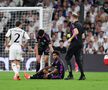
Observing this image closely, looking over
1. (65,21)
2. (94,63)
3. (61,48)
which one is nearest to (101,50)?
(94,63)

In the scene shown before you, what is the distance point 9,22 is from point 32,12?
1307 millimetres

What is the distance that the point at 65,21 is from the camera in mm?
32219

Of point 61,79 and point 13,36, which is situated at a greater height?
point 13,36

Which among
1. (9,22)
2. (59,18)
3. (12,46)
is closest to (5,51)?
(9,22)

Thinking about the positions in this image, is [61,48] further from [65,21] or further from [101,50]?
[65,21]

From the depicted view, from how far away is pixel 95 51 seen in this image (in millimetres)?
30641

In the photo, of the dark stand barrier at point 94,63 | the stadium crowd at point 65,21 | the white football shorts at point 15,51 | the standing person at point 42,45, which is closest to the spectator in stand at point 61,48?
the stadium crowd at point 65,21

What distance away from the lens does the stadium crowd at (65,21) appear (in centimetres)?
3055

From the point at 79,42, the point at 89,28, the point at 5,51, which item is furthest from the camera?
the point at 89,28

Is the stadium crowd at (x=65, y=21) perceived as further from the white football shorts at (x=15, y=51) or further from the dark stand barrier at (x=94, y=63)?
the white football shorts at (x=15, y=51)

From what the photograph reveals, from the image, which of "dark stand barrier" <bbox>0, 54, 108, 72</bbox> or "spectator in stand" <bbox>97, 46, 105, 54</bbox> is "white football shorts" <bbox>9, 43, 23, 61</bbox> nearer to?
"dark stand barrier" <bbox>0, 54, 108, 72</bbox>

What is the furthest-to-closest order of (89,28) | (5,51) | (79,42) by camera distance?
(89,28)
(5,51)
(79,42)

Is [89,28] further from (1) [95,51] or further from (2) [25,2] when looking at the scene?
(2) [25,2]

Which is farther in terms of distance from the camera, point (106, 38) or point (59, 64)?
point (106, 38)
